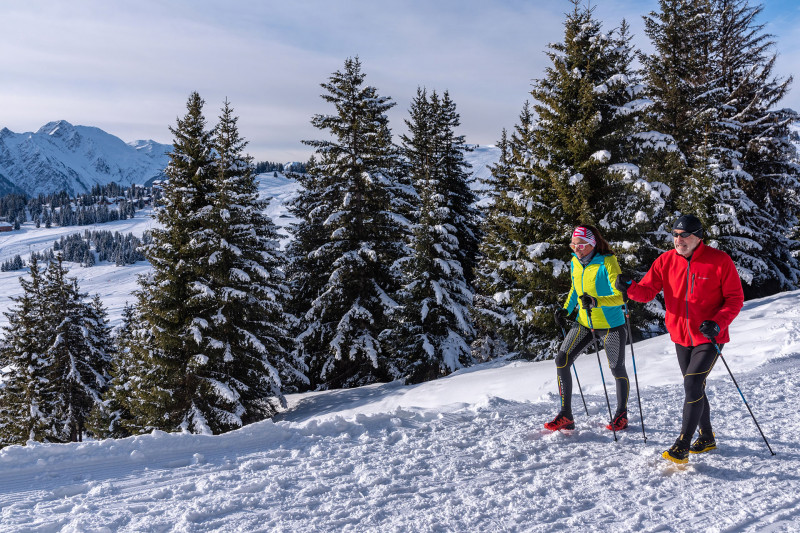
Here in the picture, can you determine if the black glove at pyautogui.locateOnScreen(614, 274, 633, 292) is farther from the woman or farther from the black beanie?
the black beanie

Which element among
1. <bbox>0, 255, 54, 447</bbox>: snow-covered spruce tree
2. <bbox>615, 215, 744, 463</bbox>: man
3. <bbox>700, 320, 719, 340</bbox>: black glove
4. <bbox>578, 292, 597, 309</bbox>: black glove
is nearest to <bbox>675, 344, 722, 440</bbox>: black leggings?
<bbox>615, 215, 744, 463</bbox>: man

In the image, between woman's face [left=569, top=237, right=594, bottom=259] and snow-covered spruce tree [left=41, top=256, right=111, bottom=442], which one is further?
snow-covered spruce tree [left=41, top=256, right=111, bottom=442]

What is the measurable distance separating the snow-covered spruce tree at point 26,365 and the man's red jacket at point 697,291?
28041 millimetres

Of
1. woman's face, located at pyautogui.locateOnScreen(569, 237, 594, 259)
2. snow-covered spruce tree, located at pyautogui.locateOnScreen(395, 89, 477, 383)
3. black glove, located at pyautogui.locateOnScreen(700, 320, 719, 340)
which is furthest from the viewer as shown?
snow-covered spruce tree, located at pyautogui.locateOnScreen(395, 89, 477, 383)

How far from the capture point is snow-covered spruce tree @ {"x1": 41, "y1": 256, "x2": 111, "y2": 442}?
24.4m

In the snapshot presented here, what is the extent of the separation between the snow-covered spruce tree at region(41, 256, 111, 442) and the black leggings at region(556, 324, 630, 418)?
2568 cm

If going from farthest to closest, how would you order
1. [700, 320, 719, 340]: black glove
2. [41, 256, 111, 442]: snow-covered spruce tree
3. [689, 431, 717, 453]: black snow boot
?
[41, 256, 111, 442]: snow-covered spruce tree → [689, 431, 717, 453]: black snow boot → [700, 320, 719, 340]: black glove

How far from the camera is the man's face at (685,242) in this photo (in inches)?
168

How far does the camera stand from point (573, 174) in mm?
13594

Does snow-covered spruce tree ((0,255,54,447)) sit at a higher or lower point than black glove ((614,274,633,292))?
lower

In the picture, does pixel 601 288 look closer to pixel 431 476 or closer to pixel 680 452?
pixel 680 452

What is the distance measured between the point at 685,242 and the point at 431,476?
3123mm

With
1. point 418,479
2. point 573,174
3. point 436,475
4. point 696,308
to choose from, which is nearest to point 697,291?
point 696,308

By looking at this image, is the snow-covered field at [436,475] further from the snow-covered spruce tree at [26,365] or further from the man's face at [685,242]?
the snow-covered spruce tree at [26,365]
